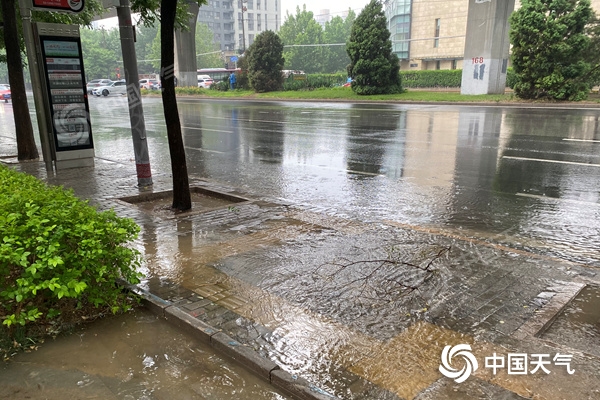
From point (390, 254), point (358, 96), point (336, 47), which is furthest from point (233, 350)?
point (336, 47)

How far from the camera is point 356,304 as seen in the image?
4301mm

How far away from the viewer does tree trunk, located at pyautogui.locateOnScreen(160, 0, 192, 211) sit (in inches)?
267

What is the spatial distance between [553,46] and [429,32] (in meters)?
36.6

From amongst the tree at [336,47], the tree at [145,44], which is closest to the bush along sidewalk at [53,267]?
the tree at [336,47]

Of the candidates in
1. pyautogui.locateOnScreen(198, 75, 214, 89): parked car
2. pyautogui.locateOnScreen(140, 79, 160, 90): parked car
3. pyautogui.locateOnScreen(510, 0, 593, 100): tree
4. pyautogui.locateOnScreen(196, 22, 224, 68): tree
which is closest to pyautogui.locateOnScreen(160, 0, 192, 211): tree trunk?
pyautogui.locateOnScreen(510, 0, 593, 100): tree

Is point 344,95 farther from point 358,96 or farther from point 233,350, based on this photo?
point 233,350

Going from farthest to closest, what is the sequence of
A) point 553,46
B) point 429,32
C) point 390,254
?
point 429,32, point 553,46, point 390,254

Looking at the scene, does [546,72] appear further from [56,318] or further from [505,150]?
[56,318]

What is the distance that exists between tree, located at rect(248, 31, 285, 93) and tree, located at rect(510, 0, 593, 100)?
69.5 ft

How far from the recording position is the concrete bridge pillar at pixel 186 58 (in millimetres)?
49062

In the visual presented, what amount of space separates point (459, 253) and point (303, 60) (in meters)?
77.1

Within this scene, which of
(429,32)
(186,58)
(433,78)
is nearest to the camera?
(433,78)

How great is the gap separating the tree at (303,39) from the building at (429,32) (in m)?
16.0

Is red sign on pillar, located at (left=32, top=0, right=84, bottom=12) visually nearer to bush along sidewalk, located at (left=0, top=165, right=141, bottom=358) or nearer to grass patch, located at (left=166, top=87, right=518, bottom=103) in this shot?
bush along sidewalk, located at (left=0, top=165, right=141, bottom=358)
